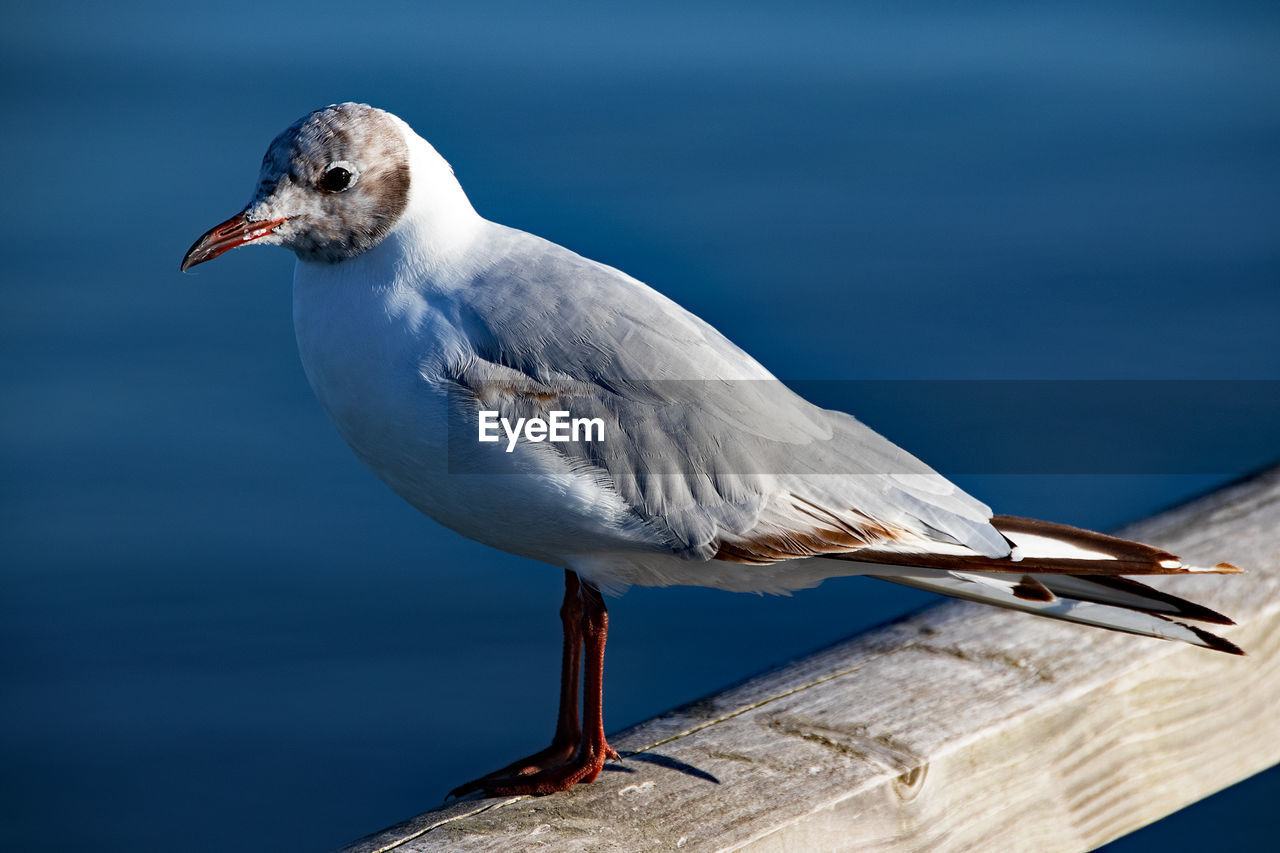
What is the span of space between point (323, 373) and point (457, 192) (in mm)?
339

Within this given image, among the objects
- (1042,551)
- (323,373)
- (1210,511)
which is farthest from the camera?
(1210,511)

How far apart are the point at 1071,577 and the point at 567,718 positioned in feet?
2.70

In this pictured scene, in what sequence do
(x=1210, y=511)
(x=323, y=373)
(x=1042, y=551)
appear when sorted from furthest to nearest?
(x=1210, y=511), (x=323, y=373), (x=1042, y=551)

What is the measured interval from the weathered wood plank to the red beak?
2.83 ft

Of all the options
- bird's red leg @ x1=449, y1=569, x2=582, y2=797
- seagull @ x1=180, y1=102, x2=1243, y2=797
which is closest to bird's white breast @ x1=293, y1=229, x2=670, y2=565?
seagull @ x1=180, y1=102, x2=1243, y2=797

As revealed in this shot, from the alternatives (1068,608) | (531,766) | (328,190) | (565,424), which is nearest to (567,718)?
(531,766)

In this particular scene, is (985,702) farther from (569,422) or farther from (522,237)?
(522,237)

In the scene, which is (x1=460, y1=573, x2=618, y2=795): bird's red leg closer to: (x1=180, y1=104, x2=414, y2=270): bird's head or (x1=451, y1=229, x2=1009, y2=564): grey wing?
(x1=451, y1=229, x2=1009, y2=564): grey wing

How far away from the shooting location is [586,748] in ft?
7.07

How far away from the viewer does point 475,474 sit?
2074 millimetres

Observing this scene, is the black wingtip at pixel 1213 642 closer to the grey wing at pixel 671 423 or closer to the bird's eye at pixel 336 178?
the grey wing at pixel 671 423

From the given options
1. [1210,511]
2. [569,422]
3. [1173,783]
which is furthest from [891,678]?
[1210,511]

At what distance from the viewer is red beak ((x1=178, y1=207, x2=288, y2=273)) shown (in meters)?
2.13

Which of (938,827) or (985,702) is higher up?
(985,702)
